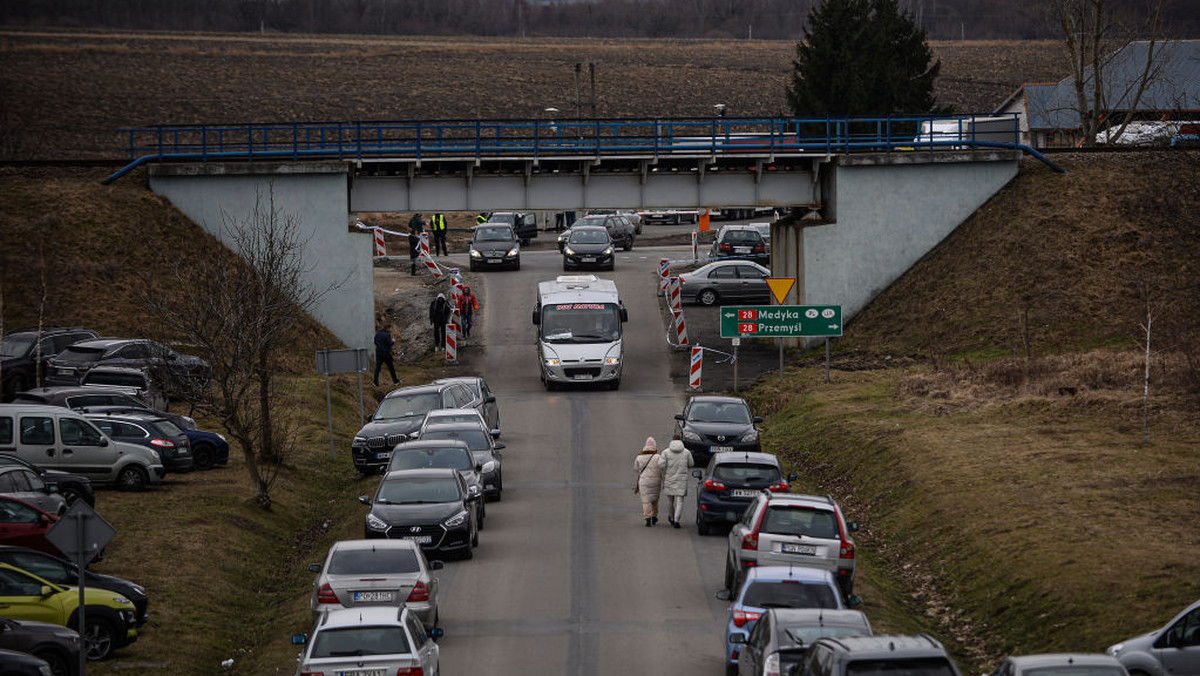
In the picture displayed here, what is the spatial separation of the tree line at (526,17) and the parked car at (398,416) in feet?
357

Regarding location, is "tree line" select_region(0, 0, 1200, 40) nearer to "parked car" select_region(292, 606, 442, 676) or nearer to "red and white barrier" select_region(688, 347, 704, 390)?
"red and white barrier" select_region(688, 347, 704, 390)

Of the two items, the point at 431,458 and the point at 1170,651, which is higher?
the point at 431,458

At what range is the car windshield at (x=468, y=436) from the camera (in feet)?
89.2

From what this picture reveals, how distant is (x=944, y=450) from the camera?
1109 inches

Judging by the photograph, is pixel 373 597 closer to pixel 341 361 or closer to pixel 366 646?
pixel 366 646

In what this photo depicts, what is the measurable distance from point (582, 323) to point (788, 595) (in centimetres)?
2359

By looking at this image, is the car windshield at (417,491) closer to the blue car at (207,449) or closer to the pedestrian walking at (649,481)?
the pedestrian walking at (649,481)

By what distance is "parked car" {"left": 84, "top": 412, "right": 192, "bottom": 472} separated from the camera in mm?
28077

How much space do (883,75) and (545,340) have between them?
29.7m

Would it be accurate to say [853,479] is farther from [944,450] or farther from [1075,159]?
[1075,159]

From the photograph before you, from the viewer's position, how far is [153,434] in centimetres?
2894

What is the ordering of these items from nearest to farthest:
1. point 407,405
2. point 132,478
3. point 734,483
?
point 734,483 → point 132,478 → point 407,405

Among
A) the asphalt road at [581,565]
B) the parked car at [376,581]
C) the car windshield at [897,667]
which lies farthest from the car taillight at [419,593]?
the car windshield at [897,667]

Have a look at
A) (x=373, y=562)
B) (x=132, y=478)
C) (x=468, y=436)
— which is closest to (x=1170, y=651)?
(x=373, y=562)
